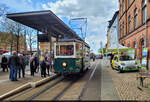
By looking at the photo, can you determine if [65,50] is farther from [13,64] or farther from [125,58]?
[125,58]

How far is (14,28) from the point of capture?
65.7 ft

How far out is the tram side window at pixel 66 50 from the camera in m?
9.76

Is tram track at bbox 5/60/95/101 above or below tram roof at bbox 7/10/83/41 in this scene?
A: below

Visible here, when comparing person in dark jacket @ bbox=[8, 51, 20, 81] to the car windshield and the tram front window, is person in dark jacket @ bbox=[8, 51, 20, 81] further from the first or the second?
the car windshield

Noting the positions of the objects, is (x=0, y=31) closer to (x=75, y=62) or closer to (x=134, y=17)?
(x=75, y=62)

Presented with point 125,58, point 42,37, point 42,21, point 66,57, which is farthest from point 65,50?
point 125,58

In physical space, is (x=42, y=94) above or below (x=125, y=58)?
below

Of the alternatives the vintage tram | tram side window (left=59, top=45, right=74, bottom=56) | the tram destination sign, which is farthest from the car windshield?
the tram destination sign

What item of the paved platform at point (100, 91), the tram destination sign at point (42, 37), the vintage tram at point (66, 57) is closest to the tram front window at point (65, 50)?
the vintage tram at point (66, 57)

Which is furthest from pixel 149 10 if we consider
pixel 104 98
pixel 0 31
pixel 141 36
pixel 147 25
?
pixel 0 31

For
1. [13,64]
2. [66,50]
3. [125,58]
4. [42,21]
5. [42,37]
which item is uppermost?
[42,21]

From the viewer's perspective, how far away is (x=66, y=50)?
988 cm

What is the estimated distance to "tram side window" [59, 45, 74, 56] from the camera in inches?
384

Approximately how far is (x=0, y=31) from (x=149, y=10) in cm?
2126
